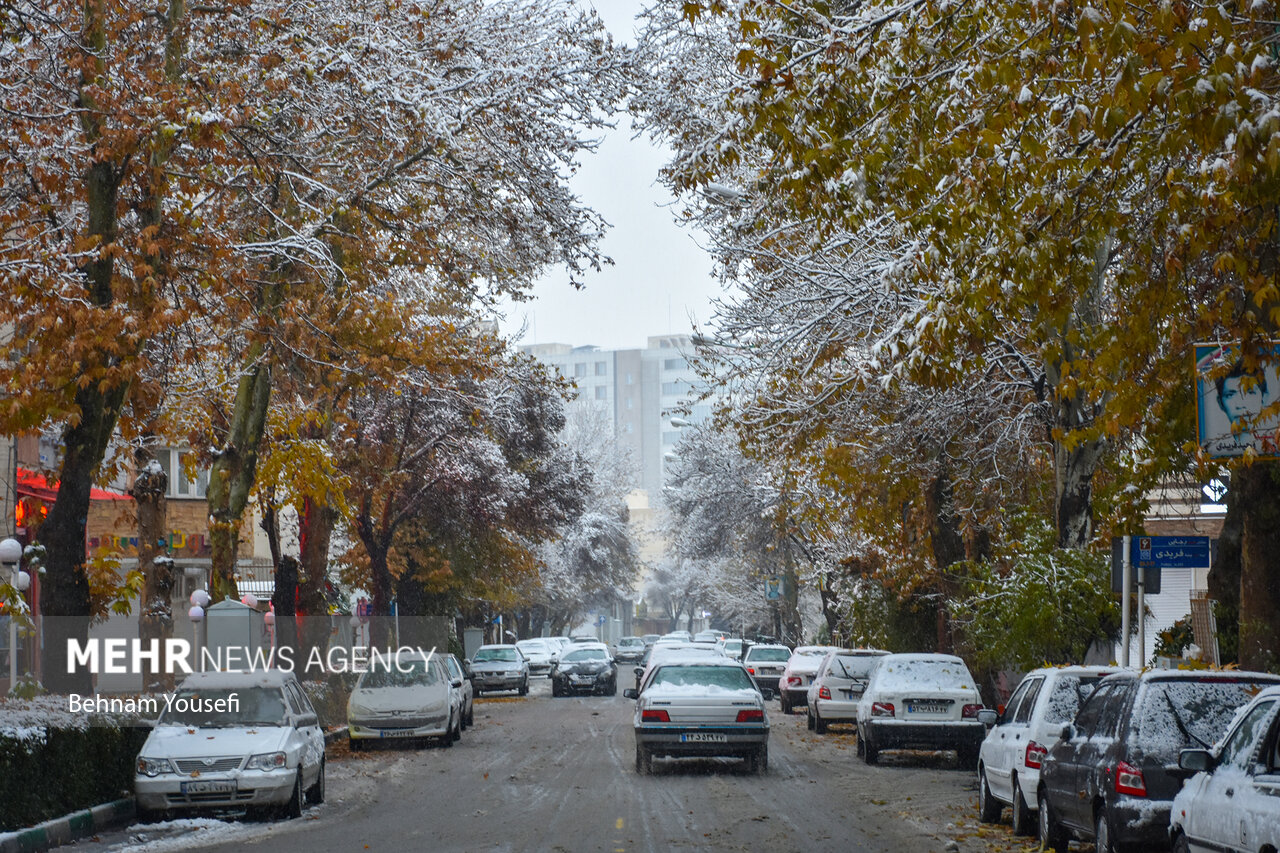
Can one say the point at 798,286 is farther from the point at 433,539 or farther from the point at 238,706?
the point at 433,539

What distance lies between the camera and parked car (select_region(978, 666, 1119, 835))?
12.8m

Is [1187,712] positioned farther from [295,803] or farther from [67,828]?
[67,828]

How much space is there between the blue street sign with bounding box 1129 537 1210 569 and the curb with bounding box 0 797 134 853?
441 inches

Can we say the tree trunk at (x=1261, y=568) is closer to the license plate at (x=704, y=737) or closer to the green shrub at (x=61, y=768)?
the license plate at (x=704, y=737)

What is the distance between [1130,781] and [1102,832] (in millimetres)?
623

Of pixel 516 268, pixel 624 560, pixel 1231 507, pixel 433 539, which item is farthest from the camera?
pixel 624 560

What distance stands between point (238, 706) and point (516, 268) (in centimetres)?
1016

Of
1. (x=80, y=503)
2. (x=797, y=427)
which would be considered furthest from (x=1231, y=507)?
(x=80, y=503)

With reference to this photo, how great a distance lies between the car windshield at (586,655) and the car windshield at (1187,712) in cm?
3759

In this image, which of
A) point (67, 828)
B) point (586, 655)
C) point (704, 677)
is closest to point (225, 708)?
point (67, 828)

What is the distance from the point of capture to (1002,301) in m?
9.90

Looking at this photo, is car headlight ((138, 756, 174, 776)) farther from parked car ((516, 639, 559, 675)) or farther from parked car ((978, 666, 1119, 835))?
parked car ((516, 639, 559, 675))

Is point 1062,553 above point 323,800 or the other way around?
above

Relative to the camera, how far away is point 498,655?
46.3 meters
